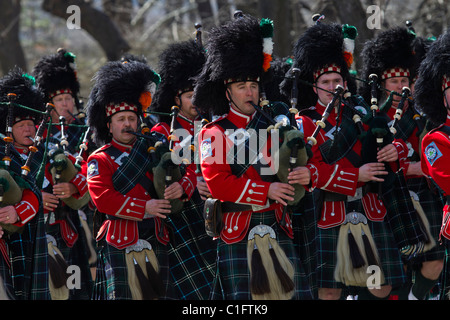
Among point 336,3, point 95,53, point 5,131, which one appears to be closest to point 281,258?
point 5,131

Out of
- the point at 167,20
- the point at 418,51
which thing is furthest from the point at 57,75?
the point at 167,20

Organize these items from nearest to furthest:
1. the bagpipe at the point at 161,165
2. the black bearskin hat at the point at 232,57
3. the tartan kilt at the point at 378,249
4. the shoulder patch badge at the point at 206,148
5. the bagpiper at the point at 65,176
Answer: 1. the shoulder patch badge at the point at 206,148
2. the black bearskin hat at the point at 232,57
3. the bagpipe at the point at 161,165
4. the tartan kilt at the point at 378,249
5. the bagpiper at the point at 65,176

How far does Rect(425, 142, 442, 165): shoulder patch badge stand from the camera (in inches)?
207

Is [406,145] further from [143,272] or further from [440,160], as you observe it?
[143,272]

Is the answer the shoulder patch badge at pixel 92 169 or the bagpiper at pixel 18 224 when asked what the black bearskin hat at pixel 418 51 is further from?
the bagpiper at pixel 18 224

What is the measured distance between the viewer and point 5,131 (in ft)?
20.6

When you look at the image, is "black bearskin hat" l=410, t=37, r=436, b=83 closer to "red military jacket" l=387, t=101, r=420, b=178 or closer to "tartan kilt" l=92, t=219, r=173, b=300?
"red military jacket" l=387, t=101, r=420, b=178

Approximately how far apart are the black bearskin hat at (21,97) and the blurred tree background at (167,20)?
2841 millimetres

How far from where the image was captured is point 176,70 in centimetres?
702

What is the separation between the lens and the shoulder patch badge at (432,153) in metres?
5.27

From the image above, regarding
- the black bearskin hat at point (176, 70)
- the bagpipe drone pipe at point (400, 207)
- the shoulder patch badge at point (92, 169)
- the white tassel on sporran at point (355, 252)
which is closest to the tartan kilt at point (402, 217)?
the bagpipe drone pipe at point (400, 207)

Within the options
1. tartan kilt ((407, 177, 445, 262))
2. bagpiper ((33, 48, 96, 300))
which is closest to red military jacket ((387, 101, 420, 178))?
tartan kilt ((407, 177, 445, 262))

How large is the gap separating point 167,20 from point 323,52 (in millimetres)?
7998
